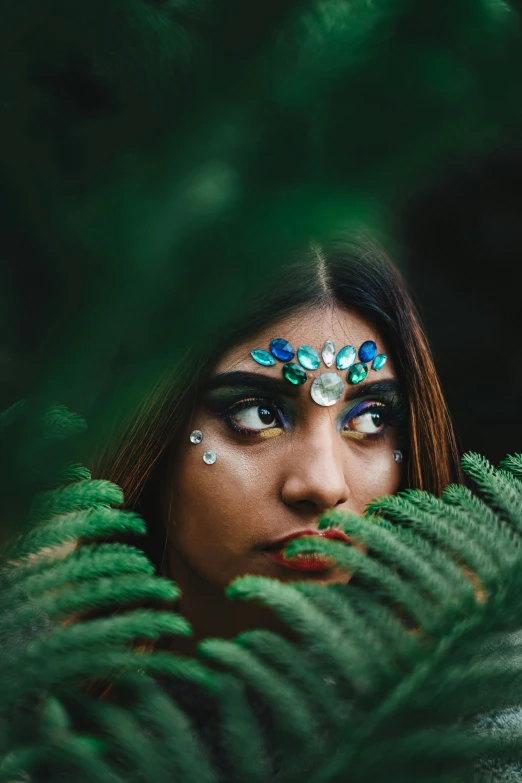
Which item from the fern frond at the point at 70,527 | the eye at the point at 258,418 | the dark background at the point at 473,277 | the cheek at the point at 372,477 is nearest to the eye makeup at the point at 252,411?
the eye at the point at 258,418

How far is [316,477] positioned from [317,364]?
13 cm

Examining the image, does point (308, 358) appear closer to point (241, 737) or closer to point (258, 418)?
point (258, 418)

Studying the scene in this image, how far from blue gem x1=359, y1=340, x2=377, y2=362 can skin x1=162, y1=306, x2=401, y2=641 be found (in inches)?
0.4

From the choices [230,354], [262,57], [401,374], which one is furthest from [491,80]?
[401,374]

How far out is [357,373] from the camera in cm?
98

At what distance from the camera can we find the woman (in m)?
0.95

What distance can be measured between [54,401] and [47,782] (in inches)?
6.4

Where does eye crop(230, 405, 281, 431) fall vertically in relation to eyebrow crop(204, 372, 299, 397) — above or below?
below

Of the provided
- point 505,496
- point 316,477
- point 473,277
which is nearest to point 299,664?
point 505,496

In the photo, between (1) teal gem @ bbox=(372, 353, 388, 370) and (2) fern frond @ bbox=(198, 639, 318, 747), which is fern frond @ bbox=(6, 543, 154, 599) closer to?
(2) fern frond @ bbox=(198, 639, 318, 747)

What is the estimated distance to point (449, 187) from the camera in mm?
1454

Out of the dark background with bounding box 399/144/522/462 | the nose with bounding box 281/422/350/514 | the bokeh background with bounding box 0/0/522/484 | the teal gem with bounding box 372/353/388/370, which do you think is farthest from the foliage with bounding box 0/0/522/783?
the dark background with bounding box 399/144/522/462

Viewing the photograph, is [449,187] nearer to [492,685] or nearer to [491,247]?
[491,247]

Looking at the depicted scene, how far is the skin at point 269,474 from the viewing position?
0.94 m
